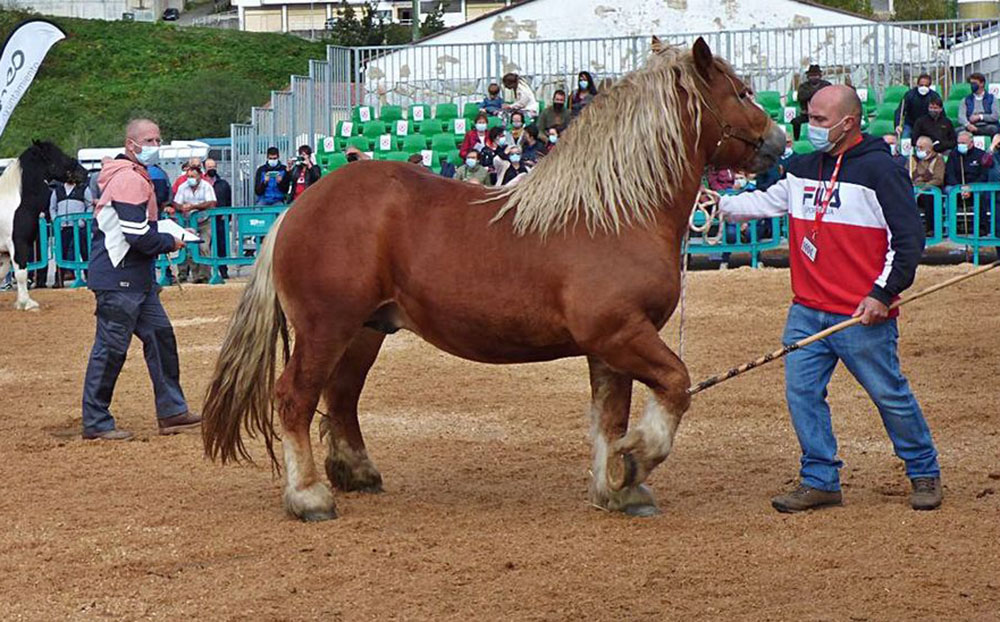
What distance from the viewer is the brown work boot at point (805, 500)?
22.9 ft

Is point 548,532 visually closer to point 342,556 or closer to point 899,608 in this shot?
point 342,556

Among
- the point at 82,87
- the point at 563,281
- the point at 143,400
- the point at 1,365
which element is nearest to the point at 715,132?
the point at 563,281

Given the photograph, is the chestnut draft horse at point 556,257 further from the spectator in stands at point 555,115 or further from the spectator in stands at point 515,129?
the spectator in stands at point 515,129

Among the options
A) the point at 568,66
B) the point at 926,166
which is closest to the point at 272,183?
the point at 568,66

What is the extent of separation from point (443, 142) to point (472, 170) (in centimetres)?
345

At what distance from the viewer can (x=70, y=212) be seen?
21.5 meters

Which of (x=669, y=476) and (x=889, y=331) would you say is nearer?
(x=889, y=331)

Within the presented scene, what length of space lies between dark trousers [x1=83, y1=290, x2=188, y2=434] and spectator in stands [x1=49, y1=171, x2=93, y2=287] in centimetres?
1118

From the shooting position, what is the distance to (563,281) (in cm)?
671

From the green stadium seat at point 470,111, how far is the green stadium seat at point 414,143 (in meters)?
0.97

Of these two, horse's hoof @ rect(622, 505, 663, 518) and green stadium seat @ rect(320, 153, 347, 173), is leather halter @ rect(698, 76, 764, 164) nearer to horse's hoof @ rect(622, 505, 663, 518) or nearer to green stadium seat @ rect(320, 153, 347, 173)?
horse's hoof @ rect(622, 505, 663, 518)

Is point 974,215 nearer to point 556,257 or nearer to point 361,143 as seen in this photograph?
point 361,143

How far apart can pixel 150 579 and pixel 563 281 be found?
2331 millimetres

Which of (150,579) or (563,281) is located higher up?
(563,281)
